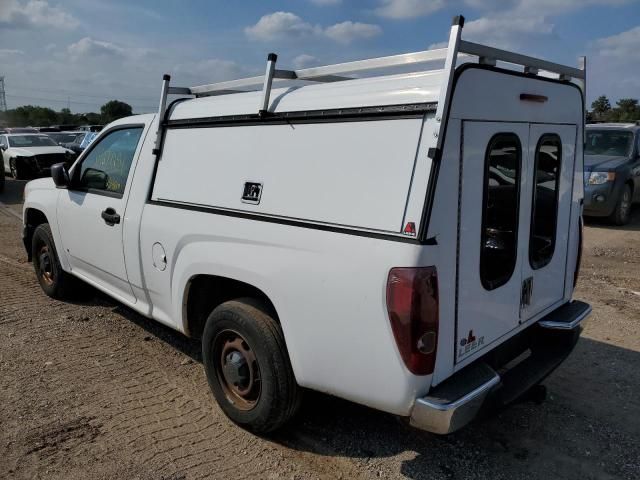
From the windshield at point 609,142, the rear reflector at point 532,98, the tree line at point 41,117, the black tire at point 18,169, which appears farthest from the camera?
the tree line at point 41,117

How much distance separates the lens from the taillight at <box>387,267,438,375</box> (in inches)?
92.4

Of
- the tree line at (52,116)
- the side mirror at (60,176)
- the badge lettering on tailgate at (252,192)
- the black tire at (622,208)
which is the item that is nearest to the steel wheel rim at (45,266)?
the side mirror at (60,176)

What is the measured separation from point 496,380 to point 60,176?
3.80 metres

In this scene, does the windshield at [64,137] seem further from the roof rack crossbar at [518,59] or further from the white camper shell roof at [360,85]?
the roof rack crossbar at [518,59]

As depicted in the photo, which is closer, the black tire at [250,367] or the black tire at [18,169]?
the black tire at [250,367]

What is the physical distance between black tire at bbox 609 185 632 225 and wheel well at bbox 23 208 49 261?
359 inches

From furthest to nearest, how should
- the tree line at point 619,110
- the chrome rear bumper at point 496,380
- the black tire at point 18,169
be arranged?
the tree line at point 619,110 → the black tire at point 18,169 → the chrome rear bumper at point 496,380

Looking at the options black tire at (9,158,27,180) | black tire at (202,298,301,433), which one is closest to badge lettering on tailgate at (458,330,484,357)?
black tire at (202,298,301,433)

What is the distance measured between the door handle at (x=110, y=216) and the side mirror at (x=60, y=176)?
75 cm

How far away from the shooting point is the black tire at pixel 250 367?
9.64 feet

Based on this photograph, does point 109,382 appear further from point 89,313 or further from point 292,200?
point 292,200

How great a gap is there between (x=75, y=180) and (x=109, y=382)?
1832mm

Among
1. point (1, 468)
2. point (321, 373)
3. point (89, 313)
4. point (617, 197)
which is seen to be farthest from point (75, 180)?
point (617, 197)

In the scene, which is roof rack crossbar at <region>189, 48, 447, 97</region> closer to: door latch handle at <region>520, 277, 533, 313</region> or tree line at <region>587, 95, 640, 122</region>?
door latch handle at <region>520, 277, 533, 313</region>
